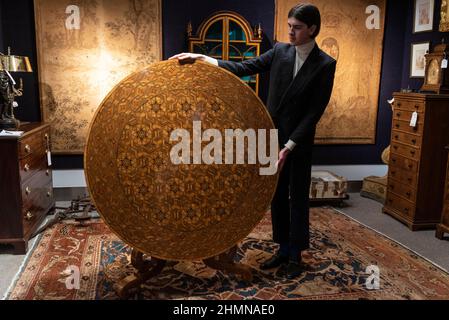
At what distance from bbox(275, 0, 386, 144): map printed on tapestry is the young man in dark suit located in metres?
1.99

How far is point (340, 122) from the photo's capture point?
5055 millimetres

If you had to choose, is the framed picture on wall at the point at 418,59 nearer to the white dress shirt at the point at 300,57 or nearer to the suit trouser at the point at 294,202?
the white dress shirt at the point at 300,57

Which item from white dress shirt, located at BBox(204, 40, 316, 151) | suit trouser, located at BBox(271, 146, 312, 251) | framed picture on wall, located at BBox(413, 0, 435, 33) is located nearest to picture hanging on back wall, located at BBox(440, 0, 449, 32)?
framed picture on wall, located at BBox(413, 0, 435, 33)

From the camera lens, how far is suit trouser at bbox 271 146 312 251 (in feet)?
9.29

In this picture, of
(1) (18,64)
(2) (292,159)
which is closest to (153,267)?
(2) (292,159)

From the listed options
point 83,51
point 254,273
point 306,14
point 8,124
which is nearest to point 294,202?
point 254,273

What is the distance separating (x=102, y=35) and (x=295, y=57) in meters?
2.43

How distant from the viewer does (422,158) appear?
3.89 meters

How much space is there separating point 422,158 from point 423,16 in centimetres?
173

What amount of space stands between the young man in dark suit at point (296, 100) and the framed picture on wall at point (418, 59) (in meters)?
2.44

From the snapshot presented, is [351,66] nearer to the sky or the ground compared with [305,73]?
nearer to the sky

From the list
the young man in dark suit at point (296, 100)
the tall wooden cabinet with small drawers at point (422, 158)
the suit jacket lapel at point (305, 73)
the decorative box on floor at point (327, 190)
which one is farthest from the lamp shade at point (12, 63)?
the tall wooden cabinet with small drawers at point (422, 158)

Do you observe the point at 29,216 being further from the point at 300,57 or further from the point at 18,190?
the point at 300,57

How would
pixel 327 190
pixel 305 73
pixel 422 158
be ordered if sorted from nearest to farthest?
pixel 305 73, pixel 422 158, pixel 327 190
